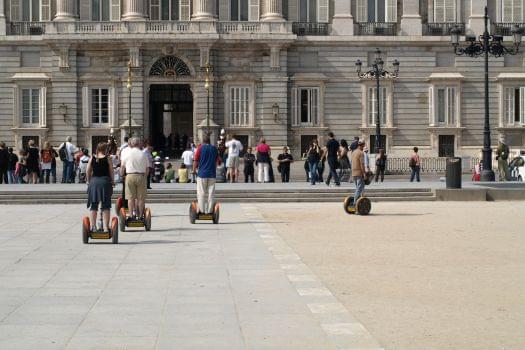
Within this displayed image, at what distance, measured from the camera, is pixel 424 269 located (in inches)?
705

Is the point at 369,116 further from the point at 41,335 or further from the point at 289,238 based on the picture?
the point at 41,335

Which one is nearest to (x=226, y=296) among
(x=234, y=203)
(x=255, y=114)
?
(x=234, y=203)

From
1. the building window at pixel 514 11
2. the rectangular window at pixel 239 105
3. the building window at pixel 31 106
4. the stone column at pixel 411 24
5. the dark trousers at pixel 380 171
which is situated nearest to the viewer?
the dark trousers at pixel 380 171

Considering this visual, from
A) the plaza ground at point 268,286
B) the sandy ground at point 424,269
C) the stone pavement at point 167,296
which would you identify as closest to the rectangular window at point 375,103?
the sandy ground at point 424,269

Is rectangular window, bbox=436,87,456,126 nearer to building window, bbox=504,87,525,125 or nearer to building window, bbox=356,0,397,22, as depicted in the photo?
building window, bbox=504,87,525,125

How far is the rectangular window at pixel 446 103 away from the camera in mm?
62531

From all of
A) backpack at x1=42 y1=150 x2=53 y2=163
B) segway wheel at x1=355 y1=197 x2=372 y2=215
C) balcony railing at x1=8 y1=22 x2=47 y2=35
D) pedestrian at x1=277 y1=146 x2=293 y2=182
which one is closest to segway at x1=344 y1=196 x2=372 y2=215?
segway wheel at x1=355 y1=197 x2=372 y2=215

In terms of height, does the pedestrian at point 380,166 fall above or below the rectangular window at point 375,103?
below

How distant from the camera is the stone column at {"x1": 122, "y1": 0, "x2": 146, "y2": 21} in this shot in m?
60.2

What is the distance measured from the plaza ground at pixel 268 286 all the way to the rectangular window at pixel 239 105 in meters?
34.6

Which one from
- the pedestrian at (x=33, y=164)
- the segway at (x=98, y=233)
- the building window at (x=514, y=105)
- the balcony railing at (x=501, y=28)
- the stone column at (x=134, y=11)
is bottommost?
the segway at (x=98, y=233)

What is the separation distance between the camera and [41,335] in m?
12.0

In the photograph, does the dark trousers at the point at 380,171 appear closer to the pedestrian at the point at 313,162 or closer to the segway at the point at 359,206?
the pedestrian at the point at 313,162

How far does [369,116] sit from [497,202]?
27206mm
